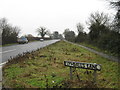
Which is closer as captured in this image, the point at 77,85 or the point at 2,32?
the point at 77,85

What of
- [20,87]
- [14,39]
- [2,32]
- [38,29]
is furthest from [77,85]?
[38,29]

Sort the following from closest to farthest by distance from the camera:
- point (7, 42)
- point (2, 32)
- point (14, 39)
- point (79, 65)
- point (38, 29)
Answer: point (79, 65) → point (2, 32) → point (7, 42) → point (14, 39) → point (38, 29)

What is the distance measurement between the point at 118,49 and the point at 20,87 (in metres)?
11.2

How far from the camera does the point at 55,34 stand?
164500 mm

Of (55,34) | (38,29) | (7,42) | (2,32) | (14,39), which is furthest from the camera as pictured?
(55,34)

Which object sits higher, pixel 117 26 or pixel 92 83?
pixel 117 26

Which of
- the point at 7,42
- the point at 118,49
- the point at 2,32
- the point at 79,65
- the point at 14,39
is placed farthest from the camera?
the point at 14,39

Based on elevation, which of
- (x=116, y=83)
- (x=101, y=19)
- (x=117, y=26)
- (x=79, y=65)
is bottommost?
(x=116, y=83)

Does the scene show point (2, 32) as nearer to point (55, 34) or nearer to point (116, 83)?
point (116, 83)

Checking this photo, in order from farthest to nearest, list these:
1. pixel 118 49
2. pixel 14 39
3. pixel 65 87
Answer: pixel 14 39 → pixel 118 49 → pixel 65 87

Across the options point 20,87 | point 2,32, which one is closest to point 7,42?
point 2,32

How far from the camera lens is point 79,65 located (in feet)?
17.7

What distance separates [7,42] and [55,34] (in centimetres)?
12760

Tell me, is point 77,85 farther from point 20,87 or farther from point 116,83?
point 20,87
